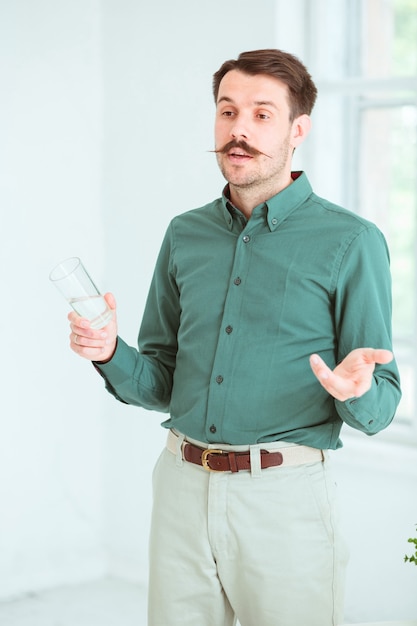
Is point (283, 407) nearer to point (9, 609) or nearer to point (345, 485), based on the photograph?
point (345, 485)

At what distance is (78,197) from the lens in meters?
3.34

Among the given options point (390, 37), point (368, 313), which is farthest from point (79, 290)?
point (390, 37)

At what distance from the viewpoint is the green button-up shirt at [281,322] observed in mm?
1807

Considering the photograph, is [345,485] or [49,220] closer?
[345,485]

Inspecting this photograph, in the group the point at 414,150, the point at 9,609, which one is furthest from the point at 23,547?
the point at 414,150

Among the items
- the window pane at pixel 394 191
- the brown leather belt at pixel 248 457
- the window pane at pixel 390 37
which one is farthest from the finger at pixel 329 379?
the window pane at pixel 390 37

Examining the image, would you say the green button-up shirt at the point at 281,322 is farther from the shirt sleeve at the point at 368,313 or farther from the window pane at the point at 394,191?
the window pane at the point at 394,191

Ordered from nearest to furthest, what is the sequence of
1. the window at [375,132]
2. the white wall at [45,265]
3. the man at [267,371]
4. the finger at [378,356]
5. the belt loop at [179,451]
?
the finger at [378,356], the man at [267,371], the belt loop at [179,451], the window at [375,132], the white wall at [45,265]

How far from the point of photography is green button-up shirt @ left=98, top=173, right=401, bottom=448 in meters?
1.81

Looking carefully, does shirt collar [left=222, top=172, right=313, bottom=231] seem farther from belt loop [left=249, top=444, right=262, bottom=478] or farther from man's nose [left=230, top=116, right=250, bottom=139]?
belt loop [left=249, top=444, right=262, bottom=478]

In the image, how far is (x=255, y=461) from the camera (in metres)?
1.84

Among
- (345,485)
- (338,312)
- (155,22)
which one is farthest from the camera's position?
(155,22)

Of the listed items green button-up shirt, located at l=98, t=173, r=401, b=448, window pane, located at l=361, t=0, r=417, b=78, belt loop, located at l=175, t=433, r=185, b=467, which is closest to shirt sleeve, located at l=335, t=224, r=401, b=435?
green button-up shirt, located at l=98, t=173, r=401, b=448

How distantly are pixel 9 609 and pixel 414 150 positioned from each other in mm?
2094
